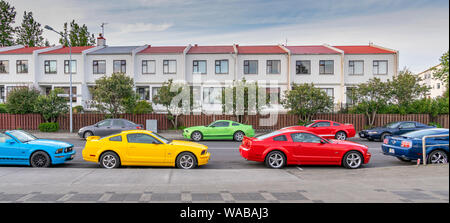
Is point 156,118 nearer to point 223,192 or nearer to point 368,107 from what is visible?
point 368,107

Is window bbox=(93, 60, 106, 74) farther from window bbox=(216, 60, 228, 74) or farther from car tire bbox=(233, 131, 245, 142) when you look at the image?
car tire bbox=(233, 131, 245, 142)

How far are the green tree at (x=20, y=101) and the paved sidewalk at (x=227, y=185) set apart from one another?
1831 cm

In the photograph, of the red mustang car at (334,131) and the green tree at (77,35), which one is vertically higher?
the green tree at (77,35)

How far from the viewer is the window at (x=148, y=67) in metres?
33.4

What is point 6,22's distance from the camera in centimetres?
5125

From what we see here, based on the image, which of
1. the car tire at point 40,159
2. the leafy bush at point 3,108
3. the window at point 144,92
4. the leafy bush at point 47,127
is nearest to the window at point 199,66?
the window at point 144,92

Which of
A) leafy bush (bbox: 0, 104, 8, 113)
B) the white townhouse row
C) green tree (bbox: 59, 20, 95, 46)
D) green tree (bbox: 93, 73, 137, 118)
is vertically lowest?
leafy bush (bbox: 0, 104, 8, 113)

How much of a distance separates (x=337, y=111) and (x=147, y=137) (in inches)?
→ 853

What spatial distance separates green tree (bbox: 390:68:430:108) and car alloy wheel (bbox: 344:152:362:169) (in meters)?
18.1

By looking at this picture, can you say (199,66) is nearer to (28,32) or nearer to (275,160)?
(275,160)

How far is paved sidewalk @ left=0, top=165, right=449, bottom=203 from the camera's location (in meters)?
6.60

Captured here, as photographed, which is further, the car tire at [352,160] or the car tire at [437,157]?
the car tire at [437,157]

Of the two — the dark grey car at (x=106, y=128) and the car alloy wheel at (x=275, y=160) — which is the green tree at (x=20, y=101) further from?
the car alloy wheel at (x=275, y=160)

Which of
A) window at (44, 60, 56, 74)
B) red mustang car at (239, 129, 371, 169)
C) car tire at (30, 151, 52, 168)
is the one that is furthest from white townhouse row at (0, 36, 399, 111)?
car tire at (30, 151, 52, 168)
